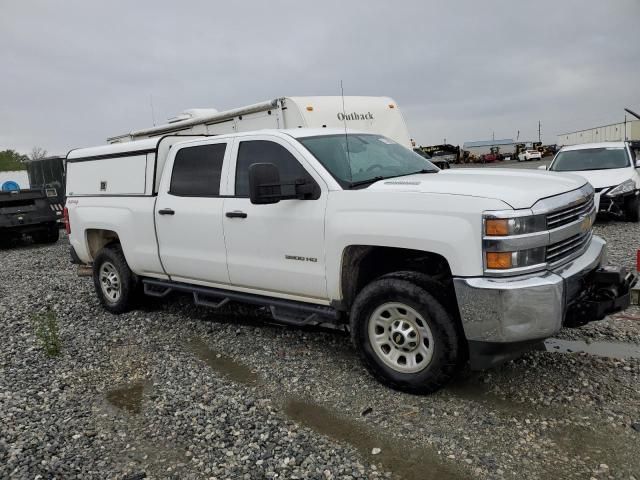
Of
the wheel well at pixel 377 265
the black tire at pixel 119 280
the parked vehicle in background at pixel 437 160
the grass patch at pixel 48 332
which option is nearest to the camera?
the wheel well at pixel 377 265

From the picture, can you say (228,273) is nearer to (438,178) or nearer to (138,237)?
(138,237)

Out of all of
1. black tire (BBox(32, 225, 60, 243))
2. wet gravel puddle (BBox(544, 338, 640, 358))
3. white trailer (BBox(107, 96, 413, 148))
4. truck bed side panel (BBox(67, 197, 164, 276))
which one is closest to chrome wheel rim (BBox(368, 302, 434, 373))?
wet gravel puddle (BBox(544, 338, 640, 358))

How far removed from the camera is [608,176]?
1084 cm

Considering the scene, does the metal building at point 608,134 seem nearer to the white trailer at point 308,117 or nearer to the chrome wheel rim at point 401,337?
the white trailer at point 308,117

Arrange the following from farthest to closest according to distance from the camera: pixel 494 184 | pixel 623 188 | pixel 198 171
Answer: pixel 623 188 → pixel 198 171 → pixel 494 184

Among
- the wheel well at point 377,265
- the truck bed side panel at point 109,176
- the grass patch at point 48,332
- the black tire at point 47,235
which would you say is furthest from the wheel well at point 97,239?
the black tire at point 47,235

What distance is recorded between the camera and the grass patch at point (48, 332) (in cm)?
531

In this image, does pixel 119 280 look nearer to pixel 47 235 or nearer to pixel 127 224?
pixel 127 224

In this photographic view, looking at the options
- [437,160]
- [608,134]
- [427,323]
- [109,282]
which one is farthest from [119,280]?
[608,134]

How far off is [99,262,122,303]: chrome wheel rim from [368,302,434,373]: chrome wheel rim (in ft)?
12.0

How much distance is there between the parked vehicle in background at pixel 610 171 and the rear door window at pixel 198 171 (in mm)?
8293

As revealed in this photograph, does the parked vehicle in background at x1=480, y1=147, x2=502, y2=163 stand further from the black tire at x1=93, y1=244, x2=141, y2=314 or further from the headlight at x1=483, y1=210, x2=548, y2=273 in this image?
the headlight at x1=483, y1=210, x2=548, y2=273

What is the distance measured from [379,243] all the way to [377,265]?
436 millimetres

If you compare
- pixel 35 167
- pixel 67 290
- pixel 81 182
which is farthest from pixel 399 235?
pixel 35 167
